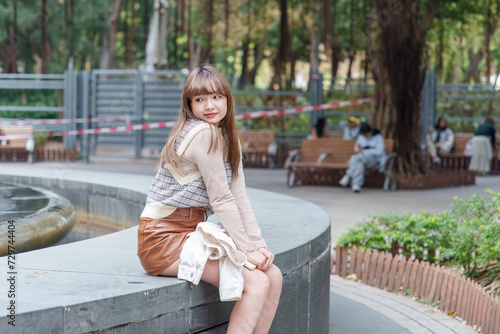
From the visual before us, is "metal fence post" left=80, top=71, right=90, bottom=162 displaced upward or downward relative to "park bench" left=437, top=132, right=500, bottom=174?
upward

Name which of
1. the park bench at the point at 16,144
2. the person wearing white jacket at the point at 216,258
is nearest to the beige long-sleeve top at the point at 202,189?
the person wearing white jacket at the point at 216,258

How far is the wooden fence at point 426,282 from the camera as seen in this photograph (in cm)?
496

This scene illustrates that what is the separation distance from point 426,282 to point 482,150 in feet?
37.6

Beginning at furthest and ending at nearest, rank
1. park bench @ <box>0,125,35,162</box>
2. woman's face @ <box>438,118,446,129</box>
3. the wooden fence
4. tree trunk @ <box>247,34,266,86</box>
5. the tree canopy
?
tree trunk @ <box>247,34,266,86</box> → the tree canopy → park bench @ <box>0,125,35,162</box> → woman's face @ <box>438,118,446,129</box> → the wooden fence

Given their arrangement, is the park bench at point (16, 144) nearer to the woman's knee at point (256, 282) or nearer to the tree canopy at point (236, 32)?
the tree canopy at point (236, 32)

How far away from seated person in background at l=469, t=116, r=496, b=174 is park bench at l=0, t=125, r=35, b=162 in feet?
33.5

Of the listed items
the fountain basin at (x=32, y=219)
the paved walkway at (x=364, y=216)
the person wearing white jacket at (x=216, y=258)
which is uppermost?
the person wearing white jacket at (x=216, y=258)

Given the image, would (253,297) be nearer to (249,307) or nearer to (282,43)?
(249,307)

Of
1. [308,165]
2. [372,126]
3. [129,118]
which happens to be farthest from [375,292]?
[129,118]

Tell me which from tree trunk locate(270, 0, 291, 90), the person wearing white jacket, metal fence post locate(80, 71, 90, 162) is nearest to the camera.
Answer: the person wearing white jacket

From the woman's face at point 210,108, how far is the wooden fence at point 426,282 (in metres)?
2.38

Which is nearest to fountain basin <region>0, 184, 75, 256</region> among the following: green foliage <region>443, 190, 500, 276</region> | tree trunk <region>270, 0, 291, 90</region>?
green foliage <region>443, 190, 500, 276</region>

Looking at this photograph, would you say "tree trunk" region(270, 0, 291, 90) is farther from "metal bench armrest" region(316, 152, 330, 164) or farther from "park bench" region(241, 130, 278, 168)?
"metal bench armrest" region(316, 152, 330, 164)

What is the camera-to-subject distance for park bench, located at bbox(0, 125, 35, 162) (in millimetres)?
18184
